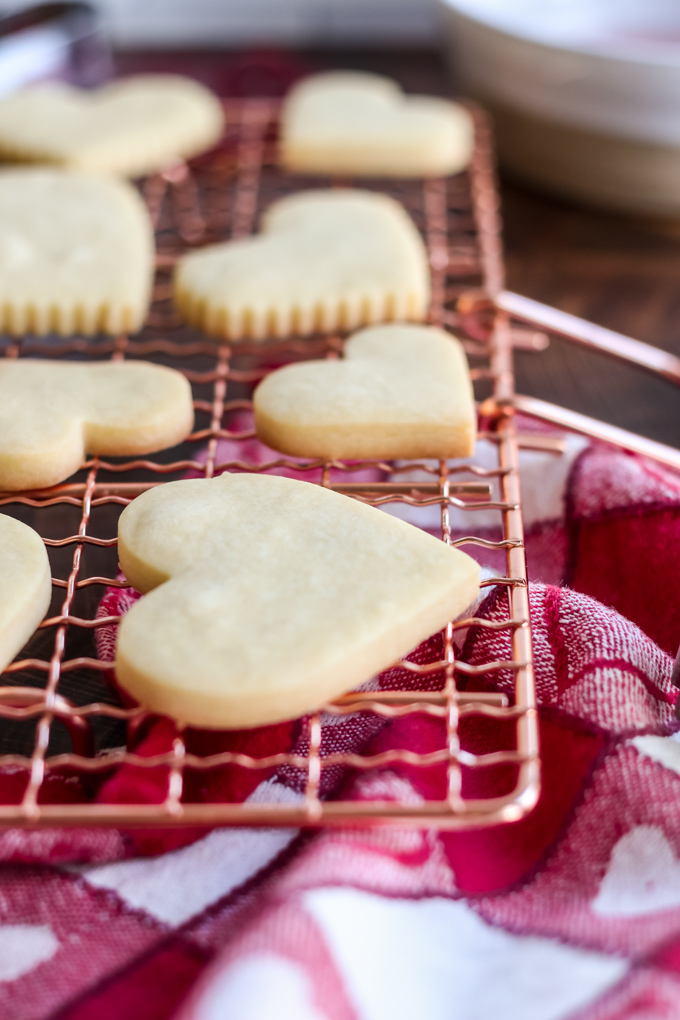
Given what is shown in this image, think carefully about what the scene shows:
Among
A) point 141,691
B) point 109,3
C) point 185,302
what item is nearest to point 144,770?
point 141,691

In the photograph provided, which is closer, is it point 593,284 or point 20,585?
point 20,585

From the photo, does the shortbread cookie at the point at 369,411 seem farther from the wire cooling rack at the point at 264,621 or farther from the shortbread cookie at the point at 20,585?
the shortbread cookie at the point at 20,585

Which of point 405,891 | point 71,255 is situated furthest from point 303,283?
point 405,891

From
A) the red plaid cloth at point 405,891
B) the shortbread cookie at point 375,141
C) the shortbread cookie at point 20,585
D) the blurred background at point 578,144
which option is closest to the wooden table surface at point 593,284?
the blurred background at point 578,144

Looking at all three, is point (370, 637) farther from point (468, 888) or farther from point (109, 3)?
point (109, 3)

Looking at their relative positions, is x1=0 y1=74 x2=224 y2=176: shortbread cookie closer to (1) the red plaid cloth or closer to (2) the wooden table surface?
(2) the wooden table surface

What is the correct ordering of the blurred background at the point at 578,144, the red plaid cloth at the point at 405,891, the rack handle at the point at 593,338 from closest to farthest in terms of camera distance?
the red plaid cloth at the point at 405,891
the rack handle at the point at 593,338
the blurred background at the point at 578,144

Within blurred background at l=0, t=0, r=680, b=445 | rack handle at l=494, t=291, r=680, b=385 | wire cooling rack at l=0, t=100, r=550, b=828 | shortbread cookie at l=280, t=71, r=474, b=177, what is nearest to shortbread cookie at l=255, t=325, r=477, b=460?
wire cooling rack at l=0, t=100, r=550, b=828

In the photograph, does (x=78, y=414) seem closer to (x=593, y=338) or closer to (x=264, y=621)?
(x=264, y=621)
